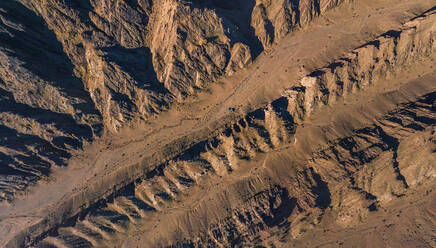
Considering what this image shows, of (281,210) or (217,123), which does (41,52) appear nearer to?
(217,123)

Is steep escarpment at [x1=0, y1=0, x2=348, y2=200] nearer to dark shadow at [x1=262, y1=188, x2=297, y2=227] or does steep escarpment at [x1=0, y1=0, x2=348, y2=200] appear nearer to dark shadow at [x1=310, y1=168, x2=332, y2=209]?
dark shadow at [x1=262, y1=188, x2=297, y2=227]

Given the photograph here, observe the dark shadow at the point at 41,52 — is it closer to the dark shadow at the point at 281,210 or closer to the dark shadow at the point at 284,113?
the dark shadow at the point at 284,113

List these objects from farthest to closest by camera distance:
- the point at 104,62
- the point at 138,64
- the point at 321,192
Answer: the point at 138,64 → the point at 104,62 → the point at 321,192

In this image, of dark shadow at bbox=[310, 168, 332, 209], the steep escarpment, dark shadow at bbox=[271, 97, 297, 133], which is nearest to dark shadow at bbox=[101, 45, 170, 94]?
the steep escarpment

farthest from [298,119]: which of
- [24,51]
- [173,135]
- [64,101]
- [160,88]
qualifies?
[24,51]

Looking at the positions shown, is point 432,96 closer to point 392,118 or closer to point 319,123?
point 392,118

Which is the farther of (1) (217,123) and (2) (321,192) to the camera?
(1) (217,123)

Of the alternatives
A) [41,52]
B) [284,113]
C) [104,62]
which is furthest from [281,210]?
[41,52]
